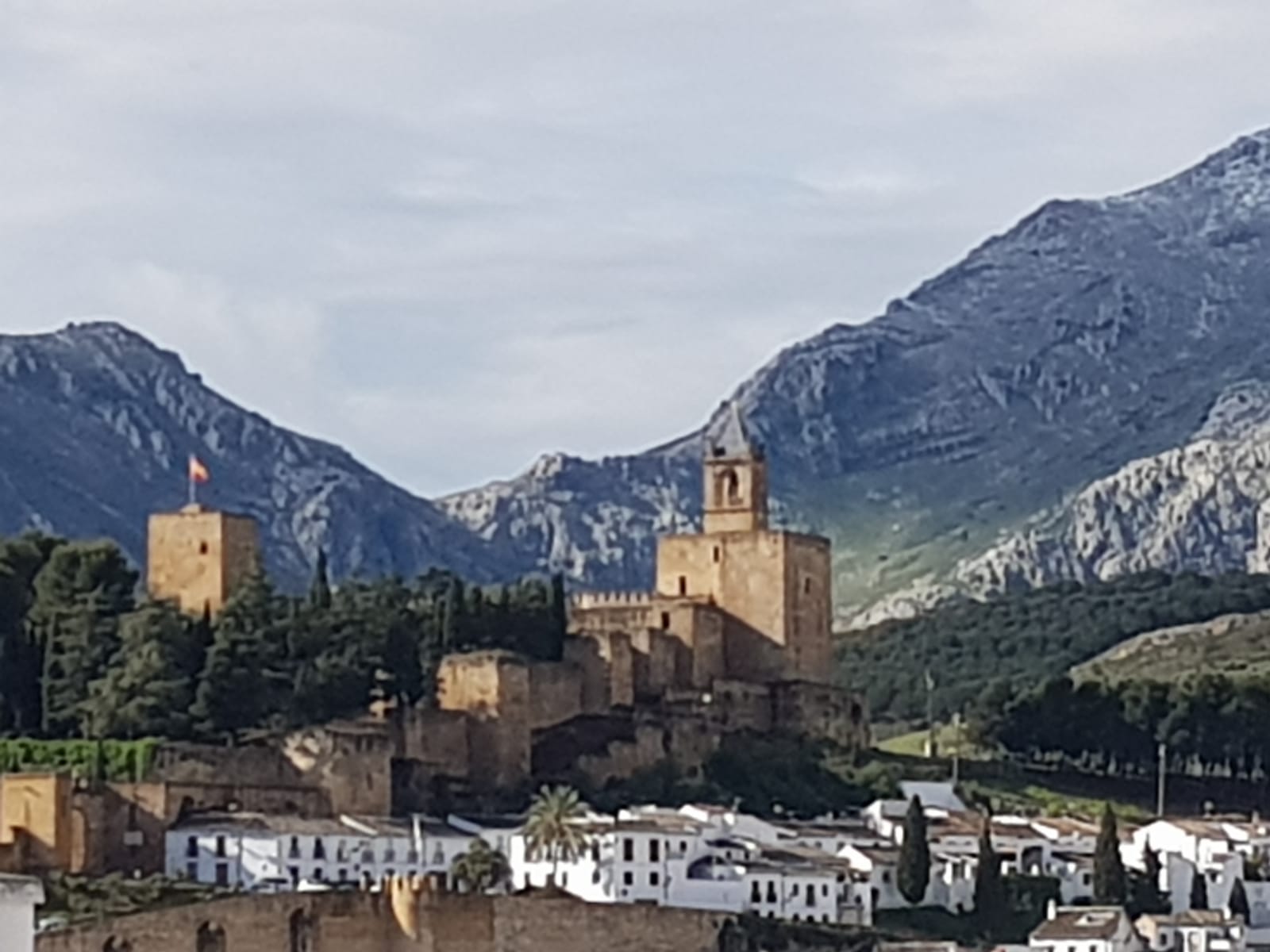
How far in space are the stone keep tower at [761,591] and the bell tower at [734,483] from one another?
0.77m

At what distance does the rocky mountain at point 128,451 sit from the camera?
520 feet

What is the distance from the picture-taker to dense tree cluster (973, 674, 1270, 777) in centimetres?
7244

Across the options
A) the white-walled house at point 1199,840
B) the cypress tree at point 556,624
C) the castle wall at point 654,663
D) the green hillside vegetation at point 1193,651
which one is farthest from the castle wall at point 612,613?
the green hillside vegetation at point 1193,651

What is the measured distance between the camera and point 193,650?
58.0 meters

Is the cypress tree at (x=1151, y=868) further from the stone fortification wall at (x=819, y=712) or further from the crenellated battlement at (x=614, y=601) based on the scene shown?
the crenellated battlement at (x=614, y=601)

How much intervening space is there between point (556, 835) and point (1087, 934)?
846 cm

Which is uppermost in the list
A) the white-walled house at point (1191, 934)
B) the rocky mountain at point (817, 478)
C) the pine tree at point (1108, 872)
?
the rocky mountain at point (817, 478)

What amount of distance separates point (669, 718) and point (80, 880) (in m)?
13.5

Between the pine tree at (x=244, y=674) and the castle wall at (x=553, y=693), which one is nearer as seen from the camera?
the pine tree at (x=244, y=674)

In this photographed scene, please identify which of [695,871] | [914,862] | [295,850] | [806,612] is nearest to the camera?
[295,850]

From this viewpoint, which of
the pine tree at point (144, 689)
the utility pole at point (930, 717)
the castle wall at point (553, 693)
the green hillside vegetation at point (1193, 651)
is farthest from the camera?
the green hillside vegetation at point (1193, 651)

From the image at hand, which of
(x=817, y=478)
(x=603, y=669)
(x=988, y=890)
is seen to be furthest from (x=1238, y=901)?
(x=817, y=478)

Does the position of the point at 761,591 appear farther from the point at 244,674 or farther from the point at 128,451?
the point at 128,451

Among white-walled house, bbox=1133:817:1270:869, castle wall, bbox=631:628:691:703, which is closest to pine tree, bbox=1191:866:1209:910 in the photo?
white-walled house, bbox=1133:817:1270:869
